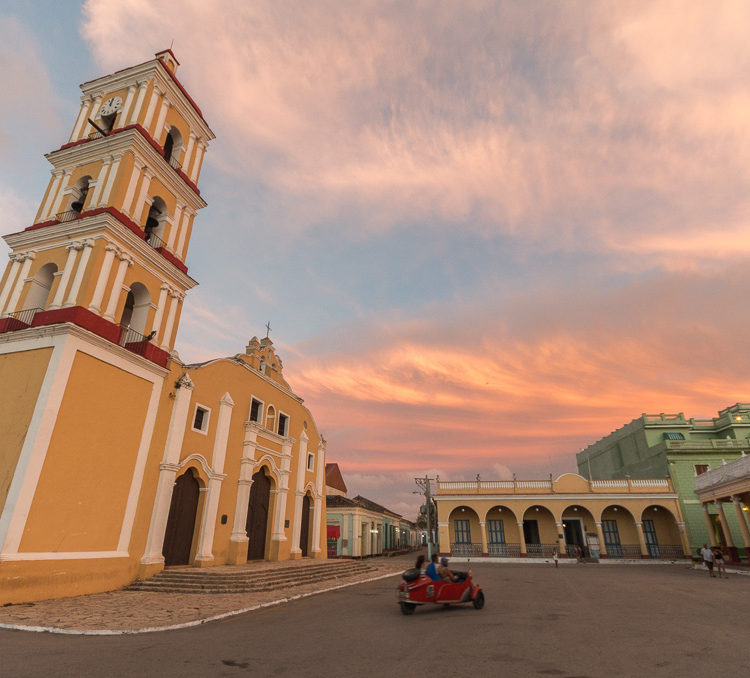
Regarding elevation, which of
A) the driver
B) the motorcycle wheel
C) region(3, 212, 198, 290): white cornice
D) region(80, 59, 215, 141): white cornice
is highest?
region(80, 59, 215, 141): white cornice

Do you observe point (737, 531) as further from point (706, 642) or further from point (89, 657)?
point (89, 657)

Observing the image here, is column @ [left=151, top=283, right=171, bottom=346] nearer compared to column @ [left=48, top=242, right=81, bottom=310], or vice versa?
column @ [left=48, top=242, right=81, bottom=310]

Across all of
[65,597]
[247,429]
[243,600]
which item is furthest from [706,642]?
[247,429]

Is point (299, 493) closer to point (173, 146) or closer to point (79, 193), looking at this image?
point (79, 193)

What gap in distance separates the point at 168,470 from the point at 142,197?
35.5 feet

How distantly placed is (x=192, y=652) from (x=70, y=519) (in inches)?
320

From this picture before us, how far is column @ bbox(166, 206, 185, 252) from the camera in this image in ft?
61.5

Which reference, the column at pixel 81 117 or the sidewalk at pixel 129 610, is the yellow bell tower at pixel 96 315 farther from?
the sidewalk at pixel 129 610

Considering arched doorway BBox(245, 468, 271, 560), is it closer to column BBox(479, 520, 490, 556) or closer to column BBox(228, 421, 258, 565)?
column BBox(228, 421, 258, 565)

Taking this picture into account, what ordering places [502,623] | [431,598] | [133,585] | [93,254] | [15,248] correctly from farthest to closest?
1. [15,248]
2. [93,254]
3. [133,585]
4. [431,598]
5. [502,623]

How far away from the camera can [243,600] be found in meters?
11.9

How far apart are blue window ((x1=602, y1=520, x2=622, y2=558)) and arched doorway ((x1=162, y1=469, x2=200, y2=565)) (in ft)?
98.5

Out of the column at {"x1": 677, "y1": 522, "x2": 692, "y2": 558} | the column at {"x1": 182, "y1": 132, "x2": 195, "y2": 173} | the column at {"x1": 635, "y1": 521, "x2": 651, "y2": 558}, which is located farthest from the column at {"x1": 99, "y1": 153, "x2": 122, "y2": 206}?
the column at {"x1": 677, "y1": 522, "x2": 692, "y2": 558}

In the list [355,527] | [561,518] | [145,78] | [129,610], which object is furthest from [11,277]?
[561,518]
